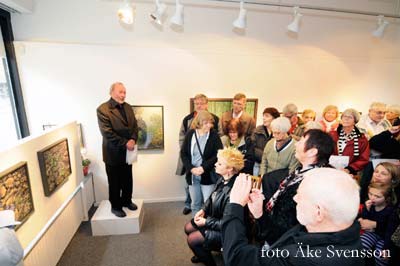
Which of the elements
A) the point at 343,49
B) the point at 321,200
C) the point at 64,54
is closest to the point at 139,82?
the point at 64,54

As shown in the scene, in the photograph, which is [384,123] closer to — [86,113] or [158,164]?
[158,164]

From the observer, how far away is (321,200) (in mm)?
851

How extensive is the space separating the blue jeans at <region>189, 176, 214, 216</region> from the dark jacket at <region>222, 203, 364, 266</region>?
166cm

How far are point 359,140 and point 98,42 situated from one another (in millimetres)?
3727

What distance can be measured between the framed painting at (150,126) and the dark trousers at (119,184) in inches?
25.5

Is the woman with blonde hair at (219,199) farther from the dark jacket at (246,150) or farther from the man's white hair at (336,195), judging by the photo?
the man's white hair at (336,195)

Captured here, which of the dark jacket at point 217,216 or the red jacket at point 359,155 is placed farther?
the red jacket at point 359,155

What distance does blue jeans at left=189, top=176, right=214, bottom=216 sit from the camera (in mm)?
2674

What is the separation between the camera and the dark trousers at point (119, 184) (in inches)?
108

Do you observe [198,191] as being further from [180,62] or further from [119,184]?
[180,62]

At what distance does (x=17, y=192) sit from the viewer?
5.48 feet

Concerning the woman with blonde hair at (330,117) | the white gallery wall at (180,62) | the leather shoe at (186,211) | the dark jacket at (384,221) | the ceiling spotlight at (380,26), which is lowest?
the leather shoe at (186,211)

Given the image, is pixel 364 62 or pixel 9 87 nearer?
pixel 9 87

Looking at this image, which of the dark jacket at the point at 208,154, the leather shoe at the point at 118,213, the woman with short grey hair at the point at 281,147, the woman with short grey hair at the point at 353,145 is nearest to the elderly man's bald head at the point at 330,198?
the woman with short grey hair at the point at 281,147
